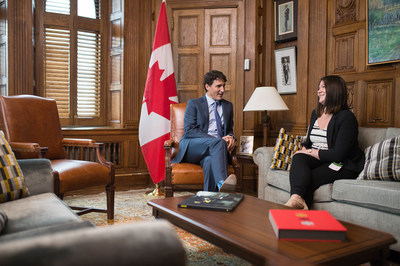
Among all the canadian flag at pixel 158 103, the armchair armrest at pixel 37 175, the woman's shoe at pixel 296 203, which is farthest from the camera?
the canadian flag at pixel 158 103

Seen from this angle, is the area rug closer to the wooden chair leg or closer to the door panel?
the wooden chair leg

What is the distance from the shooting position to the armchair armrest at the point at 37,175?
1881 millimetres

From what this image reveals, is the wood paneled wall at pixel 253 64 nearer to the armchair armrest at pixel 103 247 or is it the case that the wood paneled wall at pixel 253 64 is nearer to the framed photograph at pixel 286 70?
the framed photograph at pixel 286 70

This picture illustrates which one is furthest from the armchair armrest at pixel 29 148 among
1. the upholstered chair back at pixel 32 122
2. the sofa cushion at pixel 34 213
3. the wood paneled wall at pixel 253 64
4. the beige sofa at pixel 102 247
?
the beige sofa at pixel 102 247

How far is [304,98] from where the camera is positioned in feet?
12.9

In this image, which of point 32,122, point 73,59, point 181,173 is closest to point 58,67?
point 73,59

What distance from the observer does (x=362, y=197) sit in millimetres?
2262

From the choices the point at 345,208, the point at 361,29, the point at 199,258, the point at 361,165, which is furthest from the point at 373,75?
the point at 199,258

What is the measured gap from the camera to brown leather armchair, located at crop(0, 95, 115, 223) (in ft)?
8.52

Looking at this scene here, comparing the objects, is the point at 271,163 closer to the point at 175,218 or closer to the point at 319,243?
the point at 175,218

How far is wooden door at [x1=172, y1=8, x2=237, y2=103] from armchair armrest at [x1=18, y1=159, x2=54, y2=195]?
272cm

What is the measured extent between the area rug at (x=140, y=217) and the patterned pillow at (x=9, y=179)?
1028 mm

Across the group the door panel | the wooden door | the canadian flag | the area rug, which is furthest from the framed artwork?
the area rug

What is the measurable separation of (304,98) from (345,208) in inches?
70.6
